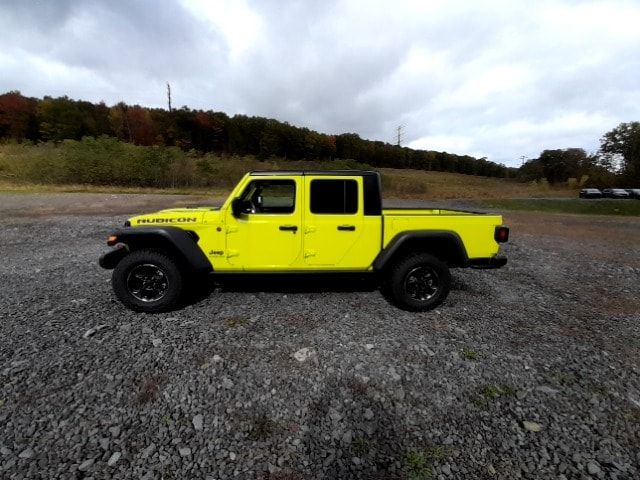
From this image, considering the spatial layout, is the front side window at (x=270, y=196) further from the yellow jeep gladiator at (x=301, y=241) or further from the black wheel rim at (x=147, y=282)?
the black wheel rim at (x=147, y=282)

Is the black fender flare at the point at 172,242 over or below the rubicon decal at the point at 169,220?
below

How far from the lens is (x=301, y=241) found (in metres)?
4.15

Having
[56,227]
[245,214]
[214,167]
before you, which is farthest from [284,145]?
[245,214]

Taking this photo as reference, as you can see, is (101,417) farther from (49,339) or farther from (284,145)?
(284,145)

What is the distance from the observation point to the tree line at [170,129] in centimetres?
5078

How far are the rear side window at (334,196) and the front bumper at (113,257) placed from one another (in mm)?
2745

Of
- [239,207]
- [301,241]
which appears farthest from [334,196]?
[239,207]

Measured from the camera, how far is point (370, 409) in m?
2.55

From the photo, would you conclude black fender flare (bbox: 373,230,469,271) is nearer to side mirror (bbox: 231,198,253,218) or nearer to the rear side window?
the rear side window

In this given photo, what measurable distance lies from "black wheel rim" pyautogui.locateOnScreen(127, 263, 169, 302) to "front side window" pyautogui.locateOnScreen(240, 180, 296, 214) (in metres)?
1.47

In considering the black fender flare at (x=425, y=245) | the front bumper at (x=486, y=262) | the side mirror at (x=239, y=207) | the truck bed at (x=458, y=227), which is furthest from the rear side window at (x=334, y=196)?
the front bumper at (x=486, y=262)

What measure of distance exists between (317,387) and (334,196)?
7.90ft

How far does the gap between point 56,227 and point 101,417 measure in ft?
36.2

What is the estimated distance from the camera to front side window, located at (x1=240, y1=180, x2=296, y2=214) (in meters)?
4.26
